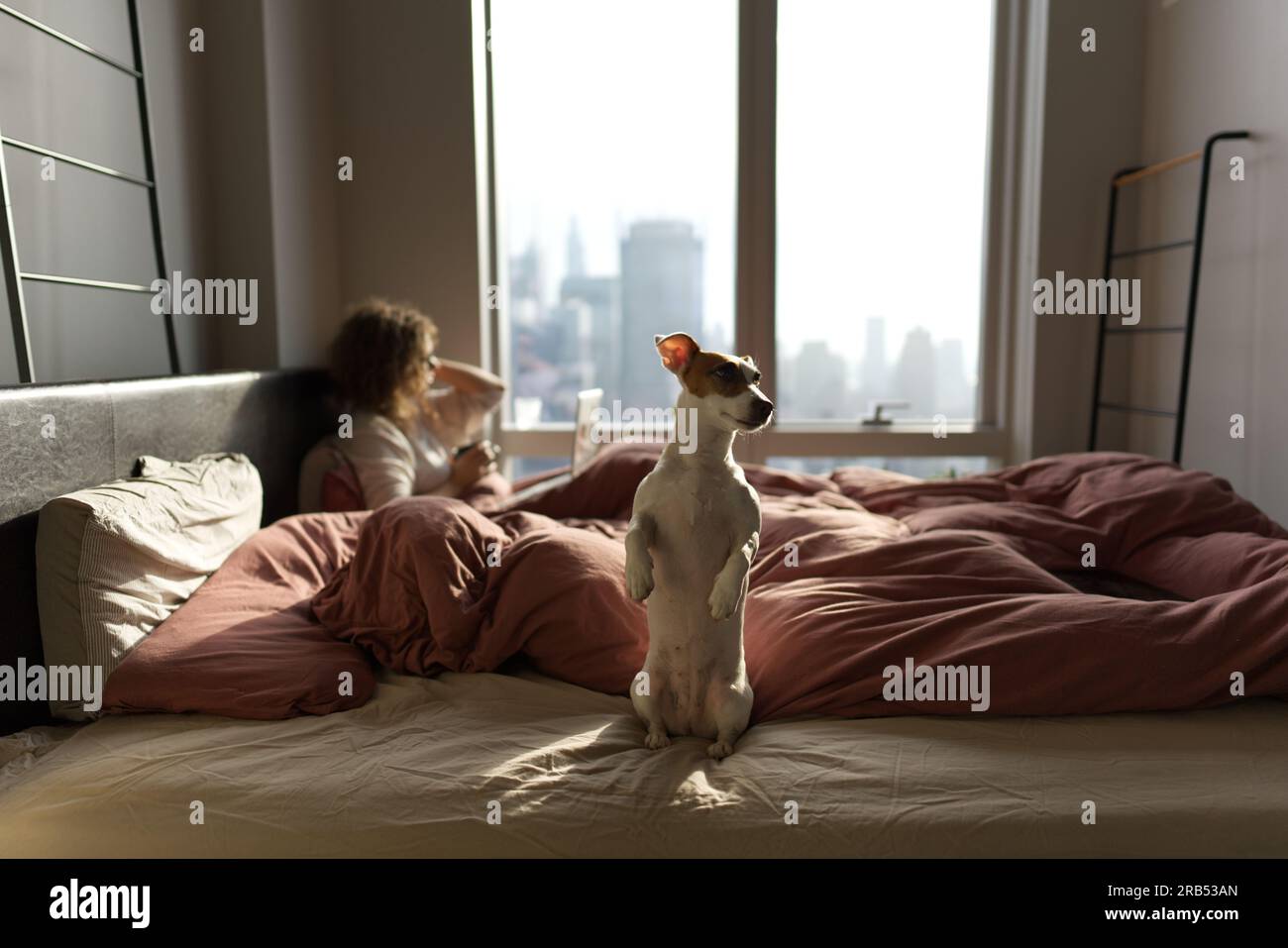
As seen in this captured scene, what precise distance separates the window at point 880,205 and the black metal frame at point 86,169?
2.16 metres

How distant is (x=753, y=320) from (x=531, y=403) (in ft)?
3.05

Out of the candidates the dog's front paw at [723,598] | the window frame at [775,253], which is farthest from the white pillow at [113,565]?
the window frame at [775,253]

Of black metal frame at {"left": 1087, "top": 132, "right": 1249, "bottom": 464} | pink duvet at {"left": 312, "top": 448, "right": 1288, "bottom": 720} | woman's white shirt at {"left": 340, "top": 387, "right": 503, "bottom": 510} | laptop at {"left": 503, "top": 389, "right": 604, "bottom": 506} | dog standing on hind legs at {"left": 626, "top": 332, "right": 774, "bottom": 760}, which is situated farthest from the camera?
black metal frame at {"left": 1087, "top": 132, "right": 1249, "bottom": 464}

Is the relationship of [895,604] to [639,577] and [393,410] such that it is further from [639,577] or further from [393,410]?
[393,410]

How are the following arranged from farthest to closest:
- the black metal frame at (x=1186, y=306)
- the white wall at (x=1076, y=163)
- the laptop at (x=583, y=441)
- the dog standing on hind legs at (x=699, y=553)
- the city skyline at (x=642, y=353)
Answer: the city skyline at (x=642, y=353)
the white wall at (x=1076, y=163)
the black metal frame at (x=1186, y=306)
the laptop at (x=583, y=441)
the dog standing on hind legs at (x=699, y=553)

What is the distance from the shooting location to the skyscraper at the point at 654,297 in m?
3.84

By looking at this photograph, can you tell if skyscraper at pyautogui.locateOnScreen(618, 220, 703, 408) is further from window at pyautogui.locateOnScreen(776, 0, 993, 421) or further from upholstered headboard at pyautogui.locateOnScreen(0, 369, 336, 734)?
upholstered headboard at pyautogui.locateOnScreen(0, 369, 336, 734)

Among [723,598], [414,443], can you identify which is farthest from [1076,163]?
[723,598]

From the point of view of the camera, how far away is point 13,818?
122 centimetres

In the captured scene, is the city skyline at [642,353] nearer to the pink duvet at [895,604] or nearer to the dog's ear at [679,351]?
the pink duvet at [895,604]

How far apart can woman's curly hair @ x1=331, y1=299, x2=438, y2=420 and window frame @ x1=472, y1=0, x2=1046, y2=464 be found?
2.44 feet

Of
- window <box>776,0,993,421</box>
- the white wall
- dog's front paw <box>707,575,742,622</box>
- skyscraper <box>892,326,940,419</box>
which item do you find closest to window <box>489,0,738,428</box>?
window <box>776,0,993,421</box>

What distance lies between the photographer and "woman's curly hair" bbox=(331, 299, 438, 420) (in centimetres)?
290
